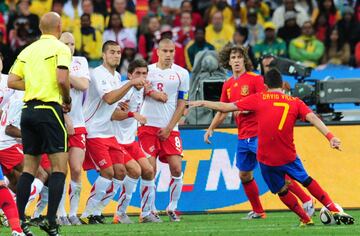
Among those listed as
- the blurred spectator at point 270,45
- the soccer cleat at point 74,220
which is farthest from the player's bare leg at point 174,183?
the blurred spectator at point 270,45

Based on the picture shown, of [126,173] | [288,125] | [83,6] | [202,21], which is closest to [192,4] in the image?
[202,21]

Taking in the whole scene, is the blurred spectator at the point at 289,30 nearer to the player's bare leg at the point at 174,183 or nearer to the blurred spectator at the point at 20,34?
the blurred spectator at the point at 20,34

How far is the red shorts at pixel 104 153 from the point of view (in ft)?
50.7

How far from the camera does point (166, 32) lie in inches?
900

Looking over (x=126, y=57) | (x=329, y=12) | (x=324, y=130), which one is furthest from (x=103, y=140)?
(x=329, y=12)

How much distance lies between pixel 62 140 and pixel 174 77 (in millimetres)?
4635

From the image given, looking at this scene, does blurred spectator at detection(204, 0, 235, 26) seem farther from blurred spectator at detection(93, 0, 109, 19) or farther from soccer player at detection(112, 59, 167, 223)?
soccer player at detection(112, 59, 167, 223)

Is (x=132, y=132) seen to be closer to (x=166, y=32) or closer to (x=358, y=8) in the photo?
Answer: (x=166, y=32)

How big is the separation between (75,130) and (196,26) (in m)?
10.0

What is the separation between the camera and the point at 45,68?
39.5 feet

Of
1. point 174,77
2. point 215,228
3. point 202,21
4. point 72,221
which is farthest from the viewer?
point 202,21

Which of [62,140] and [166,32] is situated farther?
[166,32]

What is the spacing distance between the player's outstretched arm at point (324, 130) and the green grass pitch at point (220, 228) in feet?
3.16

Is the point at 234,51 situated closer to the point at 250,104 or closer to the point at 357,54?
the point at 250,104
